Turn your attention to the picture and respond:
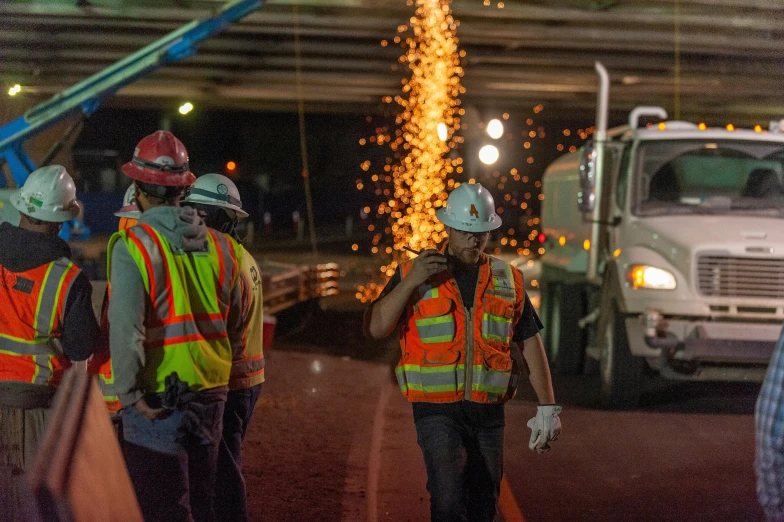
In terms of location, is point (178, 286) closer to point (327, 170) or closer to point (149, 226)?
point (149, 226)

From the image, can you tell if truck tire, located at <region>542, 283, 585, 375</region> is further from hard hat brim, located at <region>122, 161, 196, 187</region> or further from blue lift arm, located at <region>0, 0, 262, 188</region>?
hard hat brim, located at <region>122, 161, 196, 187</region>

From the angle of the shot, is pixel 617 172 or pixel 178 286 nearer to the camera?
pixel 178 286

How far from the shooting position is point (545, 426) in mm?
4625

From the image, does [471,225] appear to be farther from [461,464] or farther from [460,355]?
[461,464]

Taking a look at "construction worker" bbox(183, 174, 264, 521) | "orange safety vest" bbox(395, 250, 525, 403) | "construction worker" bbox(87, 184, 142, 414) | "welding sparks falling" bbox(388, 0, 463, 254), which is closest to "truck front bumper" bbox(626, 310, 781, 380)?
"orange safety vest" bbox(395, 250, 525, 403)

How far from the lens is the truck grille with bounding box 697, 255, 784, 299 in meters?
9.13

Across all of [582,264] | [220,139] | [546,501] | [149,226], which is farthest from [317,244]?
[149,226]

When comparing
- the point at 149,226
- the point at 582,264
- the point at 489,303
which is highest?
the point at 149,226

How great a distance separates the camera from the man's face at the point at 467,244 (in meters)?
4.61

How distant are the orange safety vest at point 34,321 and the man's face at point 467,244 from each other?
1.71m

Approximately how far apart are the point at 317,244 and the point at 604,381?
32771mm

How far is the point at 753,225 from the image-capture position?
376 inches

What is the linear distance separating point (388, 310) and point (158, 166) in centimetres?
119

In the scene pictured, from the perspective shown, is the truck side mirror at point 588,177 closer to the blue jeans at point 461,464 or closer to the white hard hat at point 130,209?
the white hard hat at point 130,209
